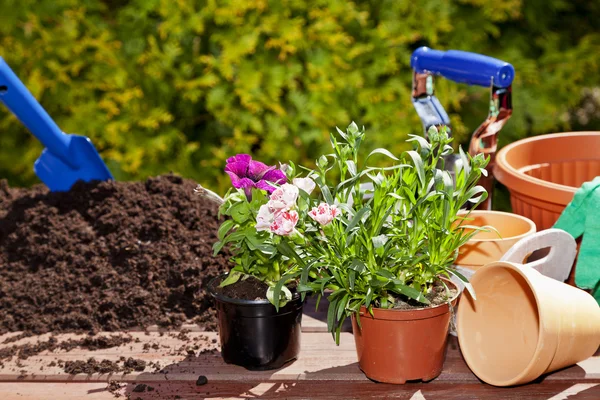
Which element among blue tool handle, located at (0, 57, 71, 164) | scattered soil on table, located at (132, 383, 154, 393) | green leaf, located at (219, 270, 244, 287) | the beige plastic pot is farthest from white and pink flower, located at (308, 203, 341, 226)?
blue tool handle, located at (0, 57, 71, 164)

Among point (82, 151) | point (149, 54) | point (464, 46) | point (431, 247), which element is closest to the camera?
point (431, 247)

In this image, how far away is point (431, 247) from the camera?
4.33ft

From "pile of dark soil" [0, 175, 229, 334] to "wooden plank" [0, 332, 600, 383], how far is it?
0.35 feet

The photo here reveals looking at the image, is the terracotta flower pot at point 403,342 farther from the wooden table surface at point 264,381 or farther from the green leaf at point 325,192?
the green leaf at point 325,192

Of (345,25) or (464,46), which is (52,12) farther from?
(464,46)

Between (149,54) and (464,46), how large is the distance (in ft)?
4.50

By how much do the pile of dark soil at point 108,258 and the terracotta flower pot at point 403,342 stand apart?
431 millimetres

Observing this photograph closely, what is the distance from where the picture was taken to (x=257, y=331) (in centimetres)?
141

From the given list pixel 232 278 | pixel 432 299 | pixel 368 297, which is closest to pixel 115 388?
pixel 232 278

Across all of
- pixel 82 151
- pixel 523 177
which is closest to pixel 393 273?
pixel 523 177

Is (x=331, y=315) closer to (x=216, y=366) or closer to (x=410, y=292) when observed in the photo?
(x=410, y=292)

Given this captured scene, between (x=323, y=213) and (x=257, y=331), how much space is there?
1.02ft

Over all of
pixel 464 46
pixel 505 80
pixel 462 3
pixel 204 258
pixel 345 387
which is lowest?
pixel 345 387

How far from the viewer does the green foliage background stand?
2986 millimetres
